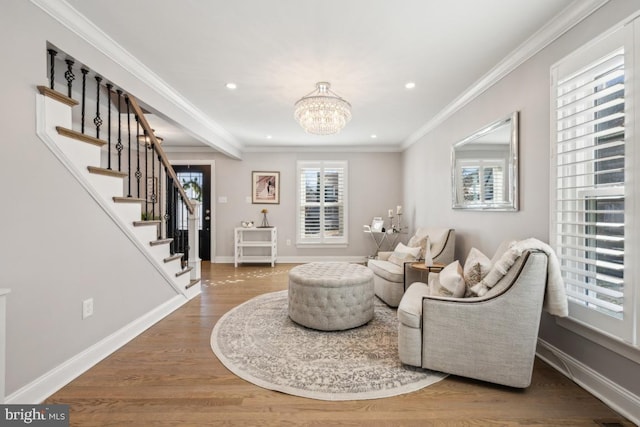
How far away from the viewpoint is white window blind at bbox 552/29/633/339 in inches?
67.0

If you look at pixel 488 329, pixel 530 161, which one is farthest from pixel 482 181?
pixel 488 329

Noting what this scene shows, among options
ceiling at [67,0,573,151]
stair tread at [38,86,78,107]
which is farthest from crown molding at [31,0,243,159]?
stair tread at [38,86,78,107]

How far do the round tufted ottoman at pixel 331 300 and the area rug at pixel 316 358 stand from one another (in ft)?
0.28

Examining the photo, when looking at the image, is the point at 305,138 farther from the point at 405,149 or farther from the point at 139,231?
the point at 139,231

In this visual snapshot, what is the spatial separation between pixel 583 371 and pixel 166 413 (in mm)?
2538

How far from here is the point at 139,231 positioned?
109 inches

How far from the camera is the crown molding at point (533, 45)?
1885 mm

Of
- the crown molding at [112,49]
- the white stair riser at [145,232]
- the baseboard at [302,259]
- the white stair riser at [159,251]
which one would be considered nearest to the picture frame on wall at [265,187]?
the baseboard at [302,259]

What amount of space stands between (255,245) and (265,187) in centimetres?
127

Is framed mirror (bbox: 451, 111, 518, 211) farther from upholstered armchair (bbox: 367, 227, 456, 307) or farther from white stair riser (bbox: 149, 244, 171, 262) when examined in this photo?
white stair riser (bbox: 149, 244, 171, 262)

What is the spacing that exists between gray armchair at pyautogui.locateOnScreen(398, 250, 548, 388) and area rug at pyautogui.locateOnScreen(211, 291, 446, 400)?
7.6 inches

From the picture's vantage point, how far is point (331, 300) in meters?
2.69

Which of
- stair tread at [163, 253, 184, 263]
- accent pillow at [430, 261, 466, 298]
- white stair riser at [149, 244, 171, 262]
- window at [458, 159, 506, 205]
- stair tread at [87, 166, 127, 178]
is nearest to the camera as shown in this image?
accent pillow at [430, 261, 466, 298]

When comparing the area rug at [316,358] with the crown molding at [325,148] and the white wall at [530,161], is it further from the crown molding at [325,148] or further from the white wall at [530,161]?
the crown molding at [325,148]
